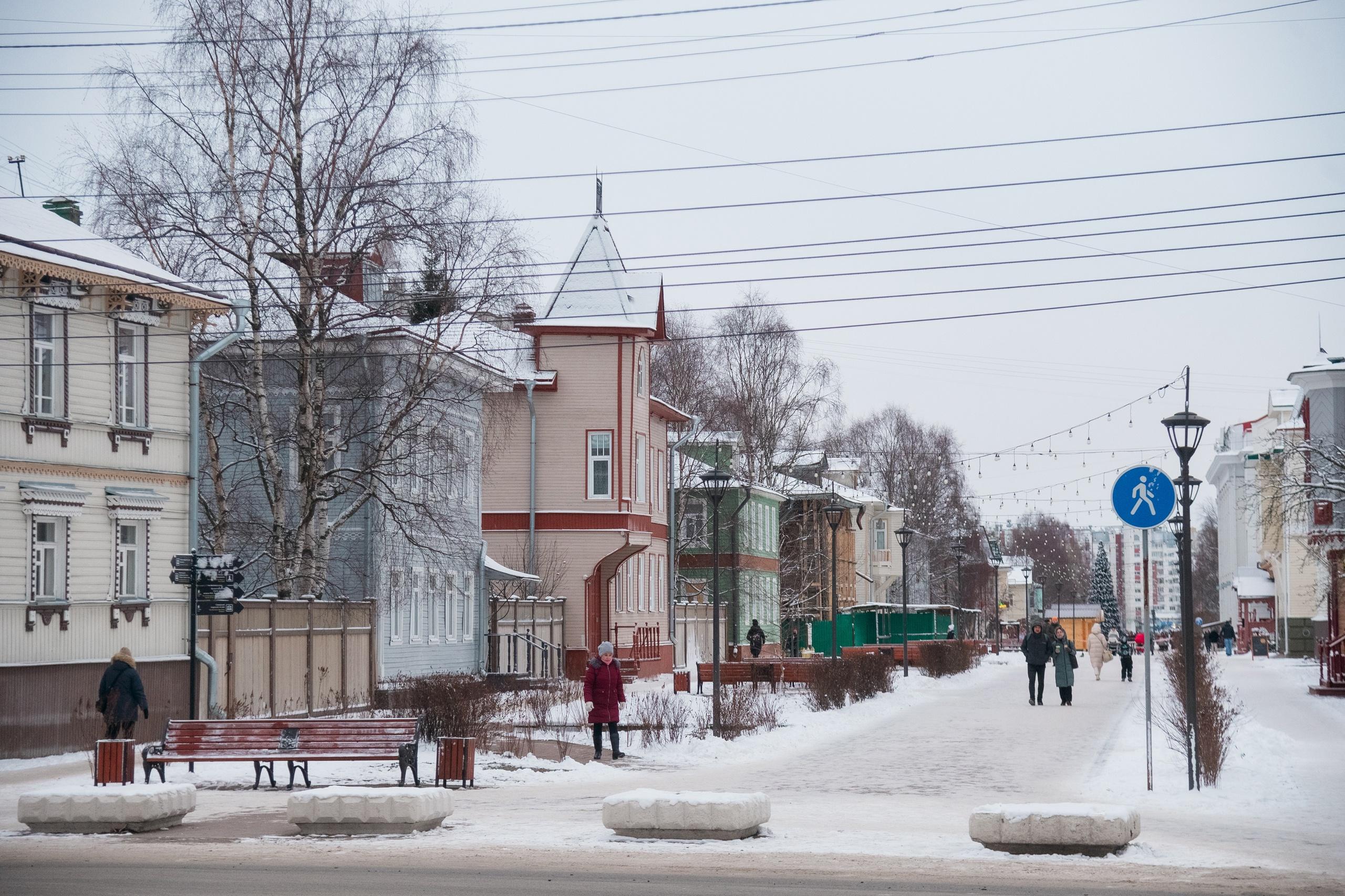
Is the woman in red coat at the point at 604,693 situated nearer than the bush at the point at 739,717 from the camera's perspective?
Yes

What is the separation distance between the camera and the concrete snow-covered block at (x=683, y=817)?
13695mm

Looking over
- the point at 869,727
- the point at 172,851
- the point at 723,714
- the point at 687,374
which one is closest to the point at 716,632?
the point at 723,714

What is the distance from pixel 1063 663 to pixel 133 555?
18.5 metres

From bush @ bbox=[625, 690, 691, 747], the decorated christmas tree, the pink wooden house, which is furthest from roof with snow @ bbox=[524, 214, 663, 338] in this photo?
the decorated christmas tree

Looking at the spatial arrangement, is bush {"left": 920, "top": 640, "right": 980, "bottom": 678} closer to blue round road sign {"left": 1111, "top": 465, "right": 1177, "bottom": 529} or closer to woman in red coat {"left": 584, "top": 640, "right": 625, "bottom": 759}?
woman in red coat {"left": 584, "top": 640, "right": 625, "bottom": 759}

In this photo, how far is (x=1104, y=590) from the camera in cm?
14488

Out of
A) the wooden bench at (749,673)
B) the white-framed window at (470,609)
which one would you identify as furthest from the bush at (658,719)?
the white-framed window at (470,609)

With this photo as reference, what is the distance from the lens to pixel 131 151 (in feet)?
98.0

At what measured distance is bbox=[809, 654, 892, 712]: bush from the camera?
31.3 metres

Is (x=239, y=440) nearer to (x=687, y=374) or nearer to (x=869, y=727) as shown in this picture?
(x=869, y=727)

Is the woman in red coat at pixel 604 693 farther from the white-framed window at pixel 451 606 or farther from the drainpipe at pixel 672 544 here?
the drainpipe at pixel 672 544

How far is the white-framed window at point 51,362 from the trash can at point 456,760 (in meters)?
9.88

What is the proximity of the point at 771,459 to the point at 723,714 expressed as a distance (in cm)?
4107

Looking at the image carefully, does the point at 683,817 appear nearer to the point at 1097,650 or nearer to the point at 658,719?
the point at 658,719
